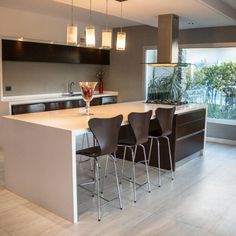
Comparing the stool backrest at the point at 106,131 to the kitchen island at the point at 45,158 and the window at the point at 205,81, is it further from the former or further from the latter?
the window at the point at 205,81

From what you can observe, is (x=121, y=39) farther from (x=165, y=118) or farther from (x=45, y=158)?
(x=45, y=158)

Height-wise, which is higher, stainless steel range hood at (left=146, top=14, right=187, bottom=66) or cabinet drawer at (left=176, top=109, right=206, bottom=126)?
stainless steel range hood at (left=146, top=14, right=187, bottom=66)

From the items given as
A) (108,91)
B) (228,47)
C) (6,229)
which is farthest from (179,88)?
(6,229)

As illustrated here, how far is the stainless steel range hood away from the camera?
4.78 m

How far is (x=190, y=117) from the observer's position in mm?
4684

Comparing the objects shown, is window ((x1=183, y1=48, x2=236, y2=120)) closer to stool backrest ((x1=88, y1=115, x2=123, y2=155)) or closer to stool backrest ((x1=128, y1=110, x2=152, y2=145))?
stool backrest ((x1=128, y1=110, x2=152, y2=145))

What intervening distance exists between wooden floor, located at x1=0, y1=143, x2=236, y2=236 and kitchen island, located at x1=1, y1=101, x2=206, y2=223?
0.14 metres

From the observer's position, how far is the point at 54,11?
5574mm

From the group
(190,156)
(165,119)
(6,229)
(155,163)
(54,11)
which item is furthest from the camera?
(54,11)

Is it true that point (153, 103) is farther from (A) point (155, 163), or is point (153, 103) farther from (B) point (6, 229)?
(B) point (6, 229)

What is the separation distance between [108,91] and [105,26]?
5.27 ft

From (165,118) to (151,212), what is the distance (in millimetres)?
1280

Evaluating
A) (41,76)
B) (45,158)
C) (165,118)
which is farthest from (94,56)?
(45,158)

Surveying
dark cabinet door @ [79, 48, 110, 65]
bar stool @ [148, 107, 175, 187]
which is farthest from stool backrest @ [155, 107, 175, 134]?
dark cabinet door @ [79, 48, 110, 65]
